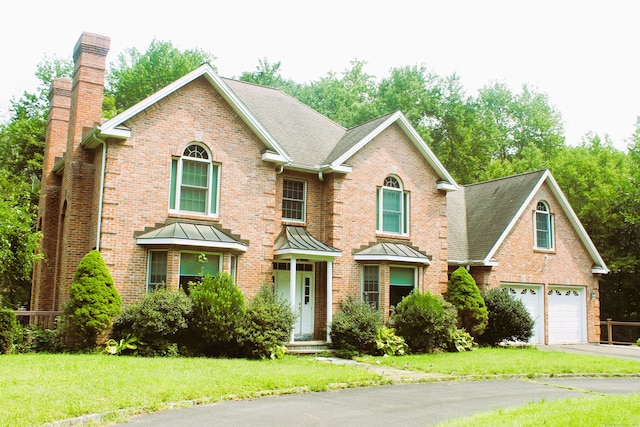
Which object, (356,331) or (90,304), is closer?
(90,304)

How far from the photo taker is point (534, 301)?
25844mm

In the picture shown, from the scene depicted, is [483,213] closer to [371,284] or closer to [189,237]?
[371,284]

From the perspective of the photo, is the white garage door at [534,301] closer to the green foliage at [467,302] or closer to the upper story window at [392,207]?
the green foliage at [467,302]

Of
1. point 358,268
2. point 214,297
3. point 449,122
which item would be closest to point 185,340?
point 214,297

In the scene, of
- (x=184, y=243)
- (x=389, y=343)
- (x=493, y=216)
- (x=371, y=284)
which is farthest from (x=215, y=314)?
(x=493, y=216)

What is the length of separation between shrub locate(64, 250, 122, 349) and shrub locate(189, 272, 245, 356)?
2150 millimetres

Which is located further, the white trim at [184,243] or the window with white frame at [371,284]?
the window with white frame at [371,284]

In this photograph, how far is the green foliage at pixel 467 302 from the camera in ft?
73.6

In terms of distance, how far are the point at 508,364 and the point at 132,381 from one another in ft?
34.4

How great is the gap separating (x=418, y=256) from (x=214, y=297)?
27.8ft

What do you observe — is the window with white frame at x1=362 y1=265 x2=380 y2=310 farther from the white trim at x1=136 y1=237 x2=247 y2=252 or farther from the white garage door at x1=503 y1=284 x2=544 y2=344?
the white garage door at x1=503 y1=284 x2=544 y2=344

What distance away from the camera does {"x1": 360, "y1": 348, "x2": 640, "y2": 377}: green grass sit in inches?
633

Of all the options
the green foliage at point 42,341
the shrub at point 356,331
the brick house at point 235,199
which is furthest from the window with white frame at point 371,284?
the green foliage at point 42,341

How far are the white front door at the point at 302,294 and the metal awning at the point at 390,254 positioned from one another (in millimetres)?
1909
